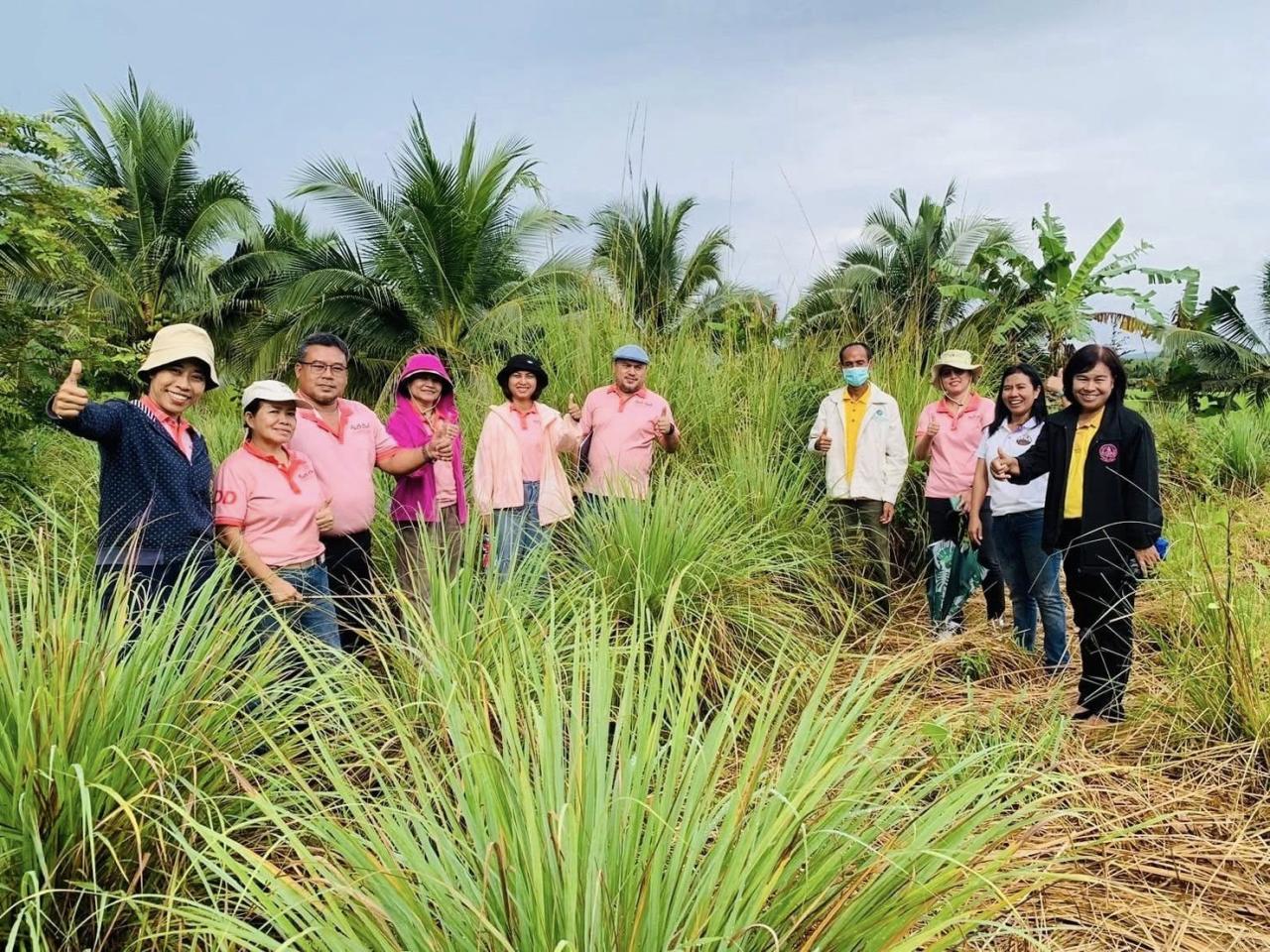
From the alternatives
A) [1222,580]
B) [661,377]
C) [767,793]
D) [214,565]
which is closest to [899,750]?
[767,793]

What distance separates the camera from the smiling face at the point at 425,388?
4766 millimetres

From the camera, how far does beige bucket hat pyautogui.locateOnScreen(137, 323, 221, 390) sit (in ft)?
10.2

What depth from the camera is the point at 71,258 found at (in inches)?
225

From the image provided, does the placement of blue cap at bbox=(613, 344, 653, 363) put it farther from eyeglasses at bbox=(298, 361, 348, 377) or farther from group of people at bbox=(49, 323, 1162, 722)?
eyeglasses at bbox=(298, 361, 348, 377)

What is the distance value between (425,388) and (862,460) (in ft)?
9.21

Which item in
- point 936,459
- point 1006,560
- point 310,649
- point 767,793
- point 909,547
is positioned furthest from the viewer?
point 909,547

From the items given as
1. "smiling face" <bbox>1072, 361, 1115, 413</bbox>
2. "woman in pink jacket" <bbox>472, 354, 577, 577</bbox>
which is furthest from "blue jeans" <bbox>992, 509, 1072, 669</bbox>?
"woman in pink jacket" <bbox>472, 354, 577, 577</bbox>

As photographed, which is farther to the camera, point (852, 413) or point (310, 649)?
point (852, 413)

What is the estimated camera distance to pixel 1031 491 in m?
4.56

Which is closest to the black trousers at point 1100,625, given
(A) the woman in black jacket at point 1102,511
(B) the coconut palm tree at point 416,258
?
(A) the woman in black jacket at point 1102,511

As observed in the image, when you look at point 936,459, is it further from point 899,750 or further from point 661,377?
point 899,750

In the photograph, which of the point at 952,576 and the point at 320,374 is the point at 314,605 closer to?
the point at 320,374

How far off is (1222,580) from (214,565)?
4976 mm

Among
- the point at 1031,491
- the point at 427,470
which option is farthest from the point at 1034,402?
the point at 427,470
